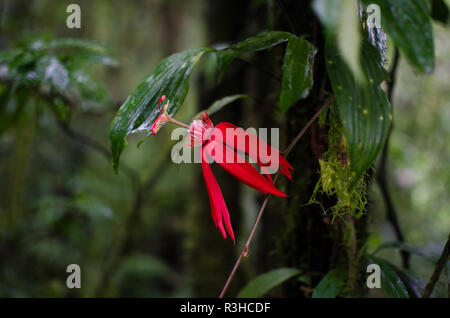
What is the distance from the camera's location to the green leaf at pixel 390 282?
506 mm

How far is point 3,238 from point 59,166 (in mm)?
1302

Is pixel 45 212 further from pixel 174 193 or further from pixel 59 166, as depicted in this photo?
pixel 174 193

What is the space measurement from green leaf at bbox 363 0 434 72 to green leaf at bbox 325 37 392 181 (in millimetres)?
46

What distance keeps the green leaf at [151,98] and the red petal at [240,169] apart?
10cm

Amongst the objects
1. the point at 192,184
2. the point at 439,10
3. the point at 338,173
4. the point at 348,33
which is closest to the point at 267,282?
the point at 338,173

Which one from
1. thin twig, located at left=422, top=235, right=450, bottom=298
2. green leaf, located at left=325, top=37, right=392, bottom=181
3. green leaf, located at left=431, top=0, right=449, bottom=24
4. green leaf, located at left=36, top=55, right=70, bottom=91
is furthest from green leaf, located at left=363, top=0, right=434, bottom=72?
green leaf, located at left=36, top=55, right=70, bottom=91

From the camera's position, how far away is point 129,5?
2725 mm

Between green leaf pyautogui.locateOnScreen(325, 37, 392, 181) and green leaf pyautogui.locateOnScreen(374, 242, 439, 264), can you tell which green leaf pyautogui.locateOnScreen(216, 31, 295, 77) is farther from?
green leaf pyautogui.locateOnScreen(374, 242, 439, 264)

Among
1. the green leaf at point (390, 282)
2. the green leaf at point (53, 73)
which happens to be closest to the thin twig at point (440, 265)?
the green leaf at point (390, 282)

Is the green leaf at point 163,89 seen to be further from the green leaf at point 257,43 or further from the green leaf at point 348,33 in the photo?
the green leaf at point 348,33

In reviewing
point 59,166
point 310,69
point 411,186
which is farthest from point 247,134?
point 59,166

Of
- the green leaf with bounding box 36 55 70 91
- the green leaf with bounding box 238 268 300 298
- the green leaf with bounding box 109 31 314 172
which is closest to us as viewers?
the green leaf with bounding box 109 31 314 172

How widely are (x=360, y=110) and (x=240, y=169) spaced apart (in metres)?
0.14

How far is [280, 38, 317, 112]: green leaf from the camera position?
34cm
